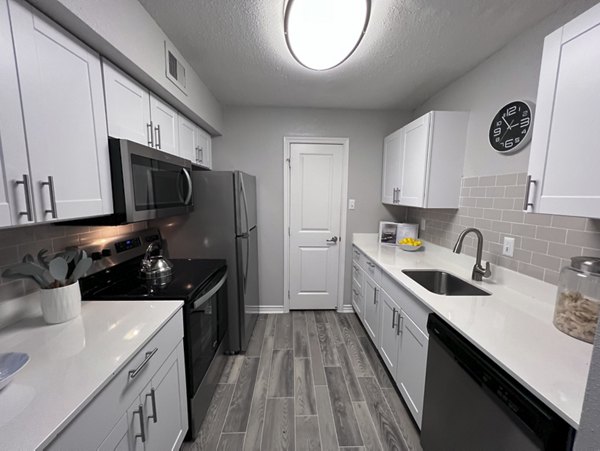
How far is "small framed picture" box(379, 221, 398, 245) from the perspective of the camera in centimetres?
281

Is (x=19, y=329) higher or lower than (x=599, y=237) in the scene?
lower

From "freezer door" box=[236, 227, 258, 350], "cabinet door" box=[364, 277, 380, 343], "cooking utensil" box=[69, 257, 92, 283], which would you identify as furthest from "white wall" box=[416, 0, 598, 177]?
"cooking utensil" box=[69, 257, 92, 283]

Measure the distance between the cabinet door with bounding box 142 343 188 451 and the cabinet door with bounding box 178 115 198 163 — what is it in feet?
4.84

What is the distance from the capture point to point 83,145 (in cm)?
104

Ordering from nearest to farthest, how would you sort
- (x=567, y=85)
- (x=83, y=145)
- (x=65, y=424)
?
(x=65, y=424) < (x=567, y=85) < (x=83, y=145)

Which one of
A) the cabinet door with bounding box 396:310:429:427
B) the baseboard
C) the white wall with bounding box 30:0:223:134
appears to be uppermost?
the white wall with bounding box 30:0:223:134

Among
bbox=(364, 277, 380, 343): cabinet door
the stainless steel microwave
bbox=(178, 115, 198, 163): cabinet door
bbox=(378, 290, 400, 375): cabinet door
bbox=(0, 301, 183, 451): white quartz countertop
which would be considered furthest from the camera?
bbox=(364, 277, 380, 343): cabinet door

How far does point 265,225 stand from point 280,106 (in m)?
1.36

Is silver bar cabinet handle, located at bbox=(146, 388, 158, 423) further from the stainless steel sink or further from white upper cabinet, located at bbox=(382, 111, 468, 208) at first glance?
white upper cabinet, located at bbox=(382, 111, 468, 208)

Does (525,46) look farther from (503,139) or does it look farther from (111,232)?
(111,232)

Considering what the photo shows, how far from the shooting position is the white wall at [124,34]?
901mm

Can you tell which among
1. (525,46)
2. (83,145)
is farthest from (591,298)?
(83,145)

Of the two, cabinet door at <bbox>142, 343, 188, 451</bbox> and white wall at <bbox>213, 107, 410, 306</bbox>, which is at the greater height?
white wall at <bbox>213, 107, 410, 306</bbox>

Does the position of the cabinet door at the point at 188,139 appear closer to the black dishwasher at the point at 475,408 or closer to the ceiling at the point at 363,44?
the ceiling at the point at 363,44
